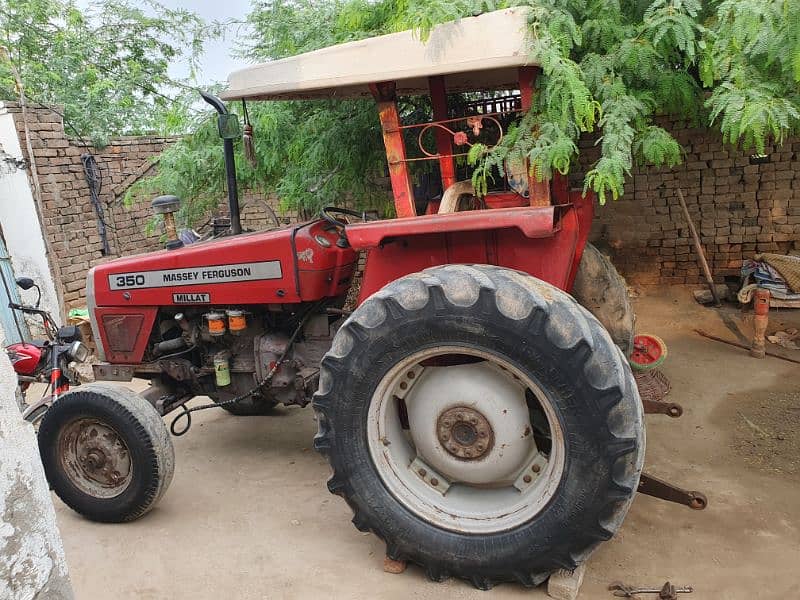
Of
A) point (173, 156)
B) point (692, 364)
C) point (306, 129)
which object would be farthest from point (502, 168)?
point (173, 156)

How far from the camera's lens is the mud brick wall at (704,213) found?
6.06 m

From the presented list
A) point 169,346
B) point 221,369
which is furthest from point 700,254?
point 169,346

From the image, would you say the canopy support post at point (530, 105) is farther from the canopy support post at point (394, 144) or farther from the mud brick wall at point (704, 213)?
the mud brick wall at point (704, 213)

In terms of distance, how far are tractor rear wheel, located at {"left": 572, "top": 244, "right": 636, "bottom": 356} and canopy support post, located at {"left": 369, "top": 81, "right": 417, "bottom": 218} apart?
1.20 m

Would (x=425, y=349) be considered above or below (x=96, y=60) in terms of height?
below

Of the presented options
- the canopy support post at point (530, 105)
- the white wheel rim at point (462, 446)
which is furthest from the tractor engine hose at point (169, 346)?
the canopy support post at point (530, 105)

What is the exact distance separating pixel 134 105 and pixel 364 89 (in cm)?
899

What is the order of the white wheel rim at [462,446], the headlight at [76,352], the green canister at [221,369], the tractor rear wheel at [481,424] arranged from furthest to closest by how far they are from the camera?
the headlight at [76,352] → the green canister at [221,369] → the white wheel rim at [462,446] → the tractor rear wheel at [481,424]

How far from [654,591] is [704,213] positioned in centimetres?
486

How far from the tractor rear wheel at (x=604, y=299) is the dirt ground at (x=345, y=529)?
2.29ft

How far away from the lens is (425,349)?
2.38 m

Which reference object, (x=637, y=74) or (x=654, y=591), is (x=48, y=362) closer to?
(x=654, y=591)

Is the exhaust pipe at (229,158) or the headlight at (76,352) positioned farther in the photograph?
the headlight at (76,352)

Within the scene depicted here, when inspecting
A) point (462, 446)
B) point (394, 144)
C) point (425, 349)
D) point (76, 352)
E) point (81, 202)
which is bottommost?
point (462, 446)
